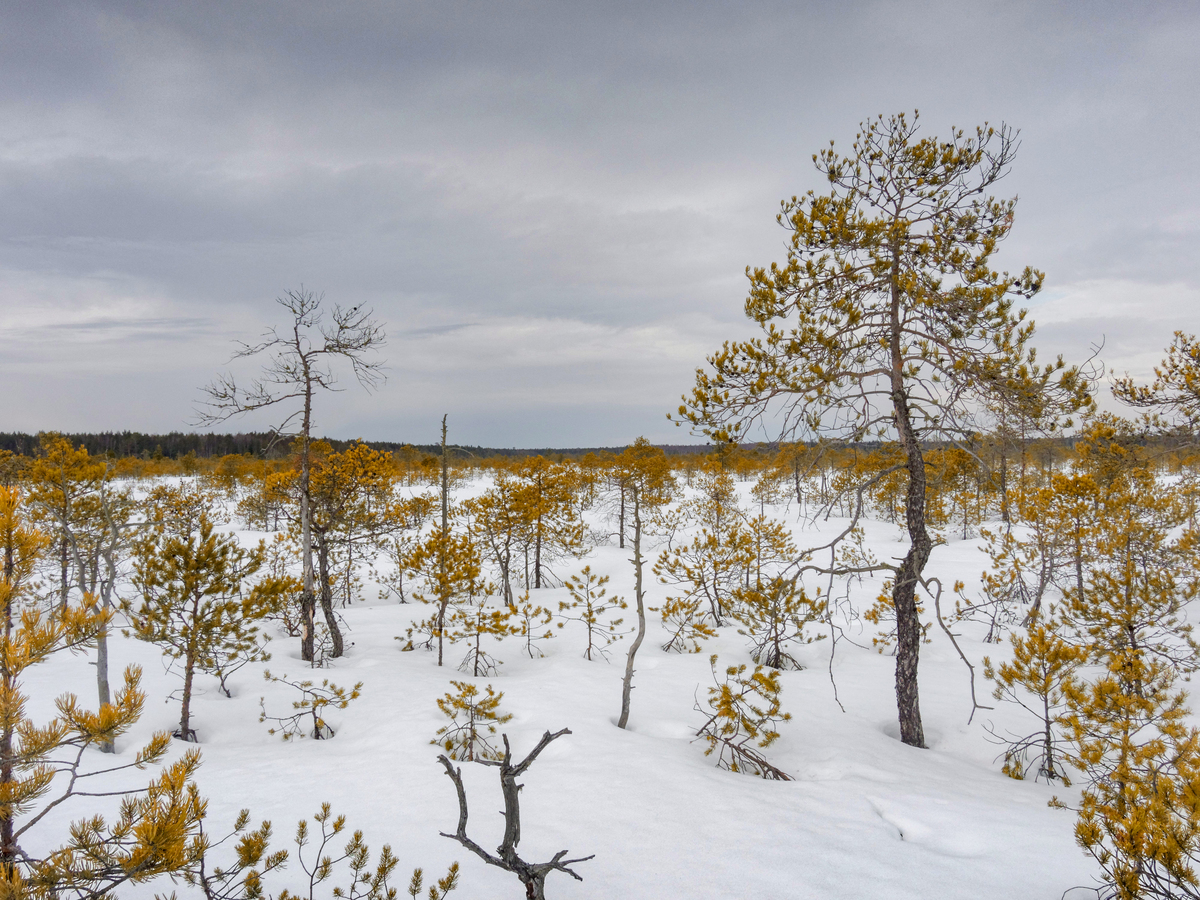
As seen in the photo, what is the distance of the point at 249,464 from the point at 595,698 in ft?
175

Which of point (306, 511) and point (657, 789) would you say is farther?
point (306, 511)

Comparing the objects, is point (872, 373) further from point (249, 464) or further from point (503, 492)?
point (249, 464)

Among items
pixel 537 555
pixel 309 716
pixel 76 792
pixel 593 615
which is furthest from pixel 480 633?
pixel 76 792

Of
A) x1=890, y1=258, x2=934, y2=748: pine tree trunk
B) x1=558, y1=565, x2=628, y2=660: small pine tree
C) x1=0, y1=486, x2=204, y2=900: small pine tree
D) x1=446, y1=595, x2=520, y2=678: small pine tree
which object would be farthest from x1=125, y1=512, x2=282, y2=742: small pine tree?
x1=890, y1=258, x2=934, y2=748: pine tree trunk

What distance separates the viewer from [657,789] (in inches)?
242

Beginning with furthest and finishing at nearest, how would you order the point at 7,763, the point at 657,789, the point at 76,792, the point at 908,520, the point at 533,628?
the point at 533,628 → the point at 908,520 → the point at 657,789 → the point at 7,763 → the point at 76,792

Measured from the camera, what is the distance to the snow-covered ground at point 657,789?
15.0 ft

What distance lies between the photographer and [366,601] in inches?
937

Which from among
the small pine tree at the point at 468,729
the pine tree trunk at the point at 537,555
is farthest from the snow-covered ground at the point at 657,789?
the pine tree trunk at the point at 537,555

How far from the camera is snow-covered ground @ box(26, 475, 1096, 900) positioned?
4.58 metres

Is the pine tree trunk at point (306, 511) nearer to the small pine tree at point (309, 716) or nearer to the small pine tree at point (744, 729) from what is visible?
the small pine tree at point (309, 716)

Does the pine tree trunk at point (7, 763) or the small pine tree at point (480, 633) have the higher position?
the pine tree trunk at point (7, 763)

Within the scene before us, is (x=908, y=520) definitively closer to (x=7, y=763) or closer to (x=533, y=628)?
(x=7, y=763)

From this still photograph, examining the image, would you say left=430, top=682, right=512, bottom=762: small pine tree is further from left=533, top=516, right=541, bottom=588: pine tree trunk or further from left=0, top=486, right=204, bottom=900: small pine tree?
left=533, top=516, right=541, bottom=588: pine tree trunk
